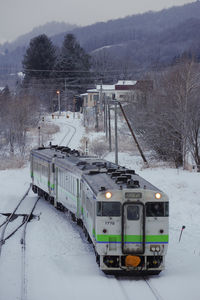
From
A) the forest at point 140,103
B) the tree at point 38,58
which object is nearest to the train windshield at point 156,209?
the forest at point 140,103

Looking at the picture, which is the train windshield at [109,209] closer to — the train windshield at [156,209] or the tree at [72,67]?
the train windshield at [156,209]

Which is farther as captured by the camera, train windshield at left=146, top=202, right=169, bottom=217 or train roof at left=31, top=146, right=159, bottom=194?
train roof at left=31, top=146, right=159, bottom=194

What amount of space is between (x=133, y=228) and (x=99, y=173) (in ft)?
11.4

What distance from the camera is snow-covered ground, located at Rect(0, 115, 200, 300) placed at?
11625 millimetres

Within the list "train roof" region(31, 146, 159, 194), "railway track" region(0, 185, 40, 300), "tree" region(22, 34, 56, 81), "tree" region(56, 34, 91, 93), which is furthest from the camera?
"tree" region(22, 34, 56, 81)

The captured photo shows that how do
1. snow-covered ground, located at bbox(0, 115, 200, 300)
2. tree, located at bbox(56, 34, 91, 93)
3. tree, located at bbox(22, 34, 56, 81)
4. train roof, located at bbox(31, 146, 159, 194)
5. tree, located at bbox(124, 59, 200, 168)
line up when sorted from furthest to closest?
tree, located at bbox(22, 34, 56, 81), tree, located at bbox(56, 34, 91, 93), tree, located at bbox(124, 59, 200, 168), train roof, located at bbox(31, 146, 159, 194), snow-covered ground, located at bbox(0, 115, 200, 300)

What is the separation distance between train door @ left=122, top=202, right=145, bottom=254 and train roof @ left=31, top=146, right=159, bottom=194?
0.56 meters

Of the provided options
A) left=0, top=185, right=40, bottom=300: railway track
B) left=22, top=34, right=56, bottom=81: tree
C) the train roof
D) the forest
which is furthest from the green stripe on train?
left=22, top=34, right=56, bottom=81: tree

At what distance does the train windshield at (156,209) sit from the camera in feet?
42.0

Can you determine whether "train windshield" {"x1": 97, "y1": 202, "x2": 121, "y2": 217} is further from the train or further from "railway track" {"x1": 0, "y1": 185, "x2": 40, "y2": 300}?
"railway track" {"x1": 0, "y1": 185, "x2": 40, "y2": 300}

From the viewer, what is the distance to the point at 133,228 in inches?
504

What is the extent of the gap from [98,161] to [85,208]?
4.42 meters

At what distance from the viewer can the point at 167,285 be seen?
12281 mm

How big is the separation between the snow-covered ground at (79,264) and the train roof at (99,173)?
7.47ft
